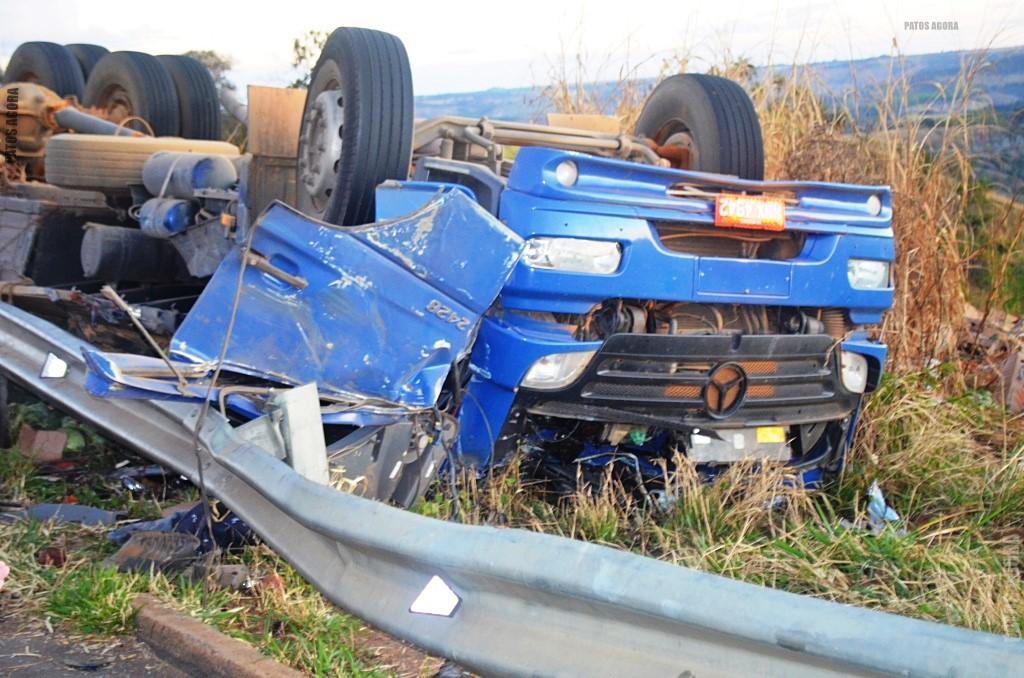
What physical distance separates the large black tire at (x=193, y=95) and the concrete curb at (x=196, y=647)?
542 centimetres

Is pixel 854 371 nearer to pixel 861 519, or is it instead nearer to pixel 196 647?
pixel 861 519

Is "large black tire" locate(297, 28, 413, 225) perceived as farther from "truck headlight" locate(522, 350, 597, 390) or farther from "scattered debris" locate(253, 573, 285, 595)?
"scattered debris" locate(253, 573, 285, 595)

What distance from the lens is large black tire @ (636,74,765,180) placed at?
5.26 meters

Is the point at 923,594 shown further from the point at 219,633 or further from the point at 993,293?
the point at 993,293

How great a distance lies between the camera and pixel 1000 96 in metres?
6.99

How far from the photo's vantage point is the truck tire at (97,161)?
618 centimetres

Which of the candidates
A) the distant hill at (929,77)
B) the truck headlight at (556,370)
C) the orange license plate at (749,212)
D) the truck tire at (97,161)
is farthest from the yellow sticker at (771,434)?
the truck tire at (97,161)

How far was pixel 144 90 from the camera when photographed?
7.67 meters

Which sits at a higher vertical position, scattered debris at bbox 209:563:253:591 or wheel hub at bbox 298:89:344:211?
wheel hub at bbox 298:89:344:211

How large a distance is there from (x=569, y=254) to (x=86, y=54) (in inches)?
281

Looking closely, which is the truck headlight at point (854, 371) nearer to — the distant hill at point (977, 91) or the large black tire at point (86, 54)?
the distant hill at point (977, 91)

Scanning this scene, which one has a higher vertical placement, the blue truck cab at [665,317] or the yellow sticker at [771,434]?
the blue truck cab at [665,317]

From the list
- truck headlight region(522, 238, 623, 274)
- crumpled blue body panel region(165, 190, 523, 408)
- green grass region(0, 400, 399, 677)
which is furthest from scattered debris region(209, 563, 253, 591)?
truck headlight region(522, 238, 623, 274)

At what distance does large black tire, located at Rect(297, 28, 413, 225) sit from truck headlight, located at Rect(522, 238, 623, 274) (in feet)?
3.02
